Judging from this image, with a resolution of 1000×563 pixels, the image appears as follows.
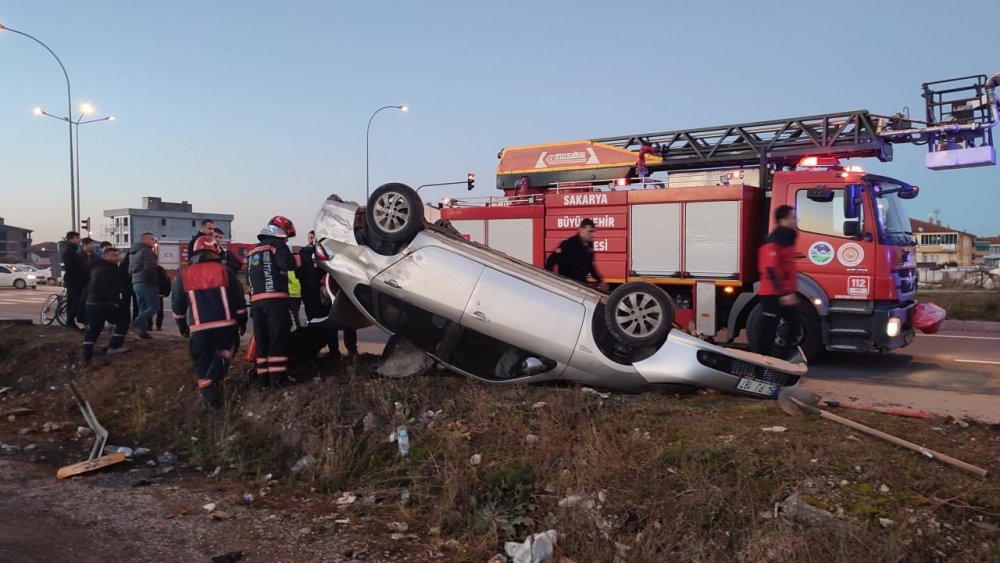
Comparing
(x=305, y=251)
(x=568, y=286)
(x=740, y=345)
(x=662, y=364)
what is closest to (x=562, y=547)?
(x=662, y=364)

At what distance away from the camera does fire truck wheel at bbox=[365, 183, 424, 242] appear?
6.14 m

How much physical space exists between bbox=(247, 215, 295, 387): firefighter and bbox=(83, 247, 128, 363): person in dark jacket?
2.95 metres

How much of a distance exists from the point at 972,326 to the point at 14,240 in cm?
11823

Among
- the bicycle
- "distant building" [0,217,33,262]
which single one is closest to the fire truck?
the bicycle

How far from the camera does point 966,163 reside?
34.8ft

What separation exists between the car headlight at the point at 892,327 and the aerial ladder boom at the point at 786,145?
10.4 ft

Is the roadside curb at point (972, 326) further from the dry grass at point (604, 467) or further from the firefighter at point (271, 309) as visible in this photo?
the firefighter at point (271, 309)

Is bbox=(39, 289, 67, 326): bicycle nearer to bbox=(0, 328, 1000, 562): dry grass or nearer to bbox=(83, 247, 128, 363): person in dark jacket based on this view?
bbox=(83, 247, 128, 363): person in dark jacket

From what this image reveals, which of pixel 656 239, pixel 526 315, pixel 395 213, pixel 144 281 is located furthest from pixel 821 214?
pixel 144 281

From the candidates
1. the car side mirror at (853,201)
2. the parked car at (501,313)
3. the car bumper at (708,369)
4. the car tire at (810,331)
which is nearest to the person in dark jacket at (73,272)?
the parked car at (501,313)

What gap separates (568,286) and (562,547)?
8.83ft

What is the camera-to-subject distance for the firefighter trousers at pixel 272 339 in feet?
20.3

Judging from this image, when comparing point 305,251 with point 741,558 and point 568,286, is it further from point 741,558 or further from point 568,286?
point 741,558

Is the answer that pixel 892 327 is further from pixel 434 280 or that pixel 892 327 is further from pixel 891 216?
pixel 434 280
